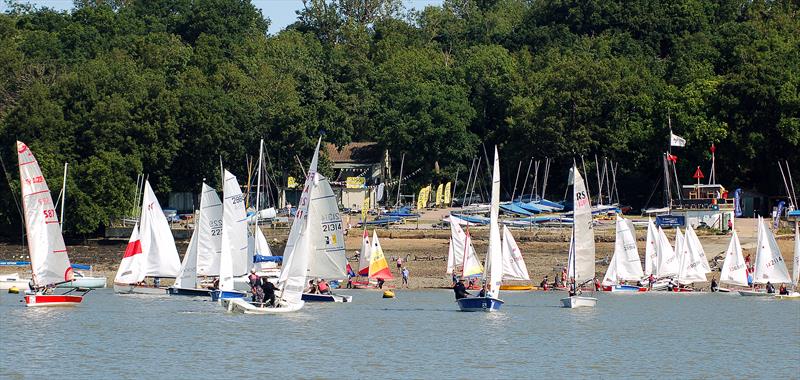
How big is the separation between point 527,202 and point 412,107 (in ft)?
45.3

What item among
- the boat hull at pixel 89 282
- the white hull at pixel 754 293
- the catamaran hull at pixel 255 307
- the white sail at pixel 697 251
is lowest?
the catamaran hull at pixel 255 307

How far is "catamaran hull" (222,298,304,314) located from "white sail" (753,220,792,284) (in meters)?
27.1

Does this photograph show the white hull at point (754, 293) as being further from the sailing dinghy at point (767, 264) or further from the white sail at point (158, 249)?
the white sail at point (158, 249)

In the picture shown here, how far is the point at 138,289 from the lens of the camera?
232ft

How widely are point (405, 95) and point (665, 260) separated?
148 ft

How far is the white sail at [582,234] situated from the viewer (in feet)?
203

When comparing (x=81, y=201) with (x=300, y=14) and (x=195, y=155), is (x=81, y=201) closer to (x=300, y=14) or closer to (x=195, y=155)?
(x=195, y=155)

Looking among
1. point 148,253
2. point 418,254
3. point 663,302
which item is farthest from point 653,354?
point 418,254

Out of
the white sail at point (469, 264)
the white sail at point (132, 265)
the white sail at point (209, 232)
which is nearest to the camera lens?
the white sail at point (209, 232)

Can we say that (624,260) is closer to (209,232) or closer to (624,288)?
(624,288)

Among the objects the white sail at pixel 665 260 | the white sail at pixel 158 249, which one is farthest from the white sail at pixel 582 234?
the white sail at pixel 158 249

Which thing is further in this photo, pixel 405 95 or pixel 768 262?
pixel 405 95

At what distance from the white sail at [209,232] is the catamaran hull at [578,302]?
16317mm

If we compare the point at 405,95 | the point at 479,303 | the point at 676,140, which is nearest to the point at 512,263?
the point at 479,303
